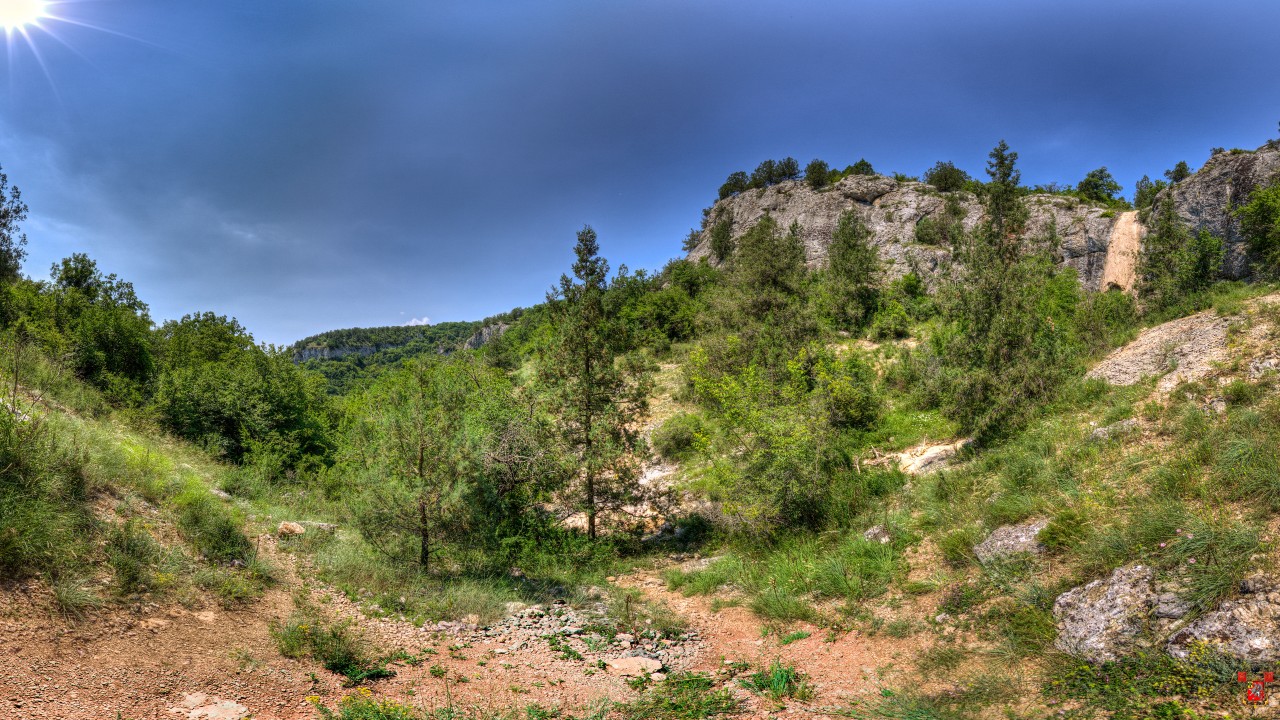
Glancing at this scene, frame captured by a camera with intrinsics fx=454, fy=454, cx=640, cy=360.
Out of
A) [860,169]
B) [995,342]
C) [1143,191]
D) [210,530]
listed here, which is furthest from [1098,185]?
[210,530]

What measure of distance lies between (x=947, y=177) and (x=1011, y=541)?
60.3 meters

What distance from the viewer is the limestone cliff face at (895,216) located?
93.4ft

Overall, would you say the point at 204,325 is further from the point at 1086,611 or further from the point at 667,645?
the point at 1086,611

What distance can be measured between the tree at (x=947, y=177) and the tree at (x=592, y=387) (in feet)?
184

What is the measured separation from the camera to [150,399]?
16688 mm

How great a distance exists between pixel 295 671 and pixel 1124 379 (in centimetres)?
1689

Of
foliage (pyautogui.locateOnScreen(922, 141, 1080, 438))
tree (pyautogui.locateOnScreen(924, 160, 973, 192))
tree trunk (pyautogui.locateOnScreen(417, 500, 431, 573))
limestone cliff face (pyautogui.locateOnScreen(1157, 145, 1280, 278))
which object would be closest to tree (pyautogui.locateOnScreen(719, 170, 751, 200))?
tree (pyautogui.locateOnScreen(924, 160, 973, 192))

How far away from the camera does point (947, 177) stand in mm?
53188

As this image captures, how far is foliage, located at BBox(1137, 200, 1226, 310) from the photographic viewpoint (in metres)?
17.0

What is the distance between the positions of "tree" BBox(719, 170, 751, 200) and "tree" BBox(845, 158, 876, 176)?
15690 mm

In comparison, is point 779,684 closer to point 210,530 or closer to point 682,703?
point 682,703

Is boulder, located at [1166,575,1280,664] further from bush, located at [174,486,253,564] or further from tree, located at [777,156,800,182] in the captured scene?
tree, located at [777,156,800,182]

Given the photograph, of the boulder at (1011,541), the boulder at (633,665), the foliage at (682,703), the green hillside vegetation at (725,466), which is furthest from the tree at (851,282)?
the foliage at (682,703)

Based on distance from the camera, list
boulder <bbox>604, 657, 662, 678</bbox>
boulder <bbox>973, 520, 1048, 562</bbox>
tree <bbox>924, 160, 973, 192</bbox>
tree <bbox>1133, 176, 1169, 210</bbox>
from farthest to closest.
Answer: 1. tree <bbox>924, 160, 973, 192</bbox>
2. tree <bbox>1133, 176, 1169, 210</bbox>
3. boulder <bbox>973, 520, 1048, 562</bbox>
4. boulder <bbox>604, 657, 662, 678</bbox>
